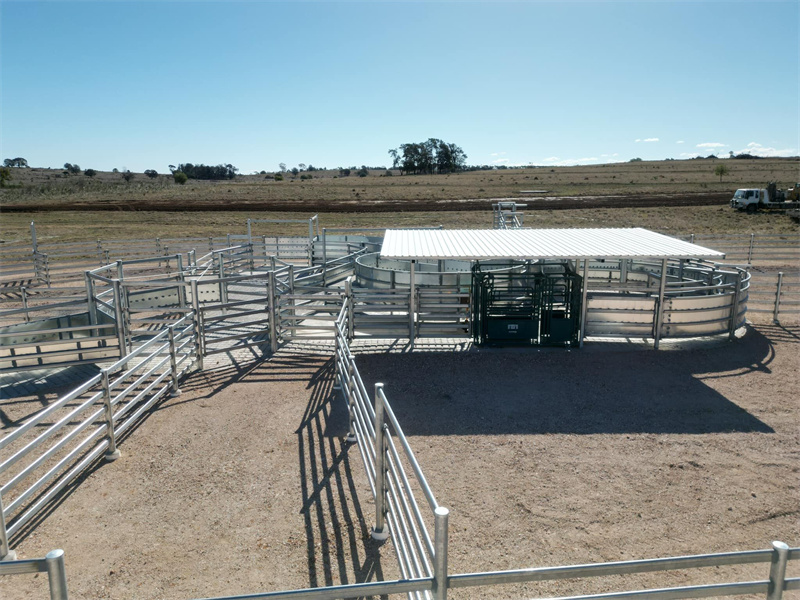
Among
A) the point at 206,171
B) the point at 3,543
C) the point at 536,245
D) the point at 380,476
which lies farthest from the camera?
the point at 206,171

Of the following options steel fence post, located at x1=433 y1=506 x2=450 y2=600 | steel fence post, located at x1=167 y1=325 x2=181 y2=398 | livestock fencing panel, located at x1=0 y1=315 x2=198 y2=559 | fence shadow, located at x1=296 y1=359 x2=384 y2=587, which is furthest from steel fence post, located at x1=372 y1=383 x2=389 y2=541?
steel fence post, located at x1=167 y1=325 x2=181 y2=398

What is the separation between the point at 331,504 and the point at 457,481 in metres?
1.43

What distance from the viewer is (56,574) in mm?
2562

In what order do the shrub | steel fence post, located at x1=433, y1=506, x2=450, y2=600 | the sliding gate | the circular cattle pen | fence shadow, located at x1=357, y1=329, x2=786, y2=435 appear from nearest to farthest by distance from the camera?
steel fence post, located at x1=433, y1=506, x2=450, y2=600 → fence shadow, located at x1=357, y1=329, x2=786, y2=435 → the circular cattle pen → the sliding gate → the shrub

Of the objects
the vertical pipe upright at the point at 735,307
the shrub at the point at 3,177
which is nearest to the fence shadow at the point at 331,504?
the vertical pipe upright at the point at 735,307

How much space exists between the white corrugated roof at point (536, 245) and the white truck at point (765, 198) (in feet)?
109

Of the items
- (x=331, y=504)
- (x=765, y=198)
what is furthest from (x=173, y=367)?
(x=765, y=198)

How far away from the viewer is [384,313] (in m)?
Answer: 12.7

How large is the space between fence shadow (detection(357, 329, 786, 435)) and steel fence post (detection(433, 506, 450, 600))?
4.67 metres

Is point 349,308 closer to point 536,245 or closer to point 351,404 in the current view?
point 536,245

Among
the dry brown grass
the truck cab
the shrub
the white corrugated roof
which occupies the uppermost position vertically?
the shrub

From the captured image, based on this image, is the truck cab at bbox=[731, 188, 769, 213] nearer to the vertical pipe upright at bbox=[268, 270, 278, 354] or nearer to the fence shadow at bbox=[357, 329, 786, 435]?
the fence shadow at bbox=[357, 329, 786, 435]

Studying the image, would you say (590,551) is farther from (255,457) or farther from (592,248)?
(592,248)

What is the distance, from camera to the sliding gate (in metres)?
11.6
